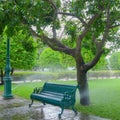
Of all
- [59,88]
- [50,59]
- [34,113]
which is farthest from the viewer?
[50,59]

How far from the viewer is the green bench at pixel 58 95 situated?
7738 mm

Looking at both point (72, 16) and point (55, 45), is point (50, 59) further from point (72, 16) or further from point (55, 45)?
point (72, 16)

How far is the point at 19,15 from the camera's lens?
853 centimetres

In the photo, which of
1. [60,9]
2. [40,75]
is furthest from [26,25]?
[40,75]

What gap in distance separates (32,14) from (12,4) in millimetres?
847

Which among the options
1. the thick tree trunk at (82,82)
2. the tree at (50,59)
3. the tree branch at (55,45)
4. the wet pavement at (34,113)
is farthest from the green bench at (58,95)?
the tree at (50,59)

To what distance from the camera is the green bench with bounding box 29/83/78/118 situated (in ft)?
25.4

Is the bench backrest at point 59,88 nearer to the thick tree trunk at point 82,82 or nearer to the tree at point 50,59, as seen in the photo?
the thick tree trunk at point 82,82

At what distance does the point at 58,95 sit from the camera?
852 centimetres

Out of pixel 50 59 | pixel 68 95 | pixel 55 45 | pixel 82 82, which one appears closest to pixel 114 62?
pixel 50 59

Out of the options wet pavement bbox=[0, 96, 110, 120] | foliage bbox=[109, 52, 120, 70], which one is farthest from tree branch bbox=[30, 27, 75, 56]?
foliage bbox=[109, 52, 120, 70]

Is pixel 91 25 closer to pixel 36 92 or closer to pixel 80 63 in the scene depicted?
pixel 80 63

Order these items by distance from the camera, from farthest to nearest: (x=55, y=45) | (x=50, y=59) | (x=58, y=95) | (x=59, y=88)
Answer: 1. (x=50, y=59)
2. (x=55, y=45)
3. (x=59, y=88)
4. (x=58, y=95)

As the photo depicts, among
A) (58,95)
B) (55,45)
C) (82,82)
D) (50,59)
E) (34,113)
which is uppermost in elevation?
(50,59)
